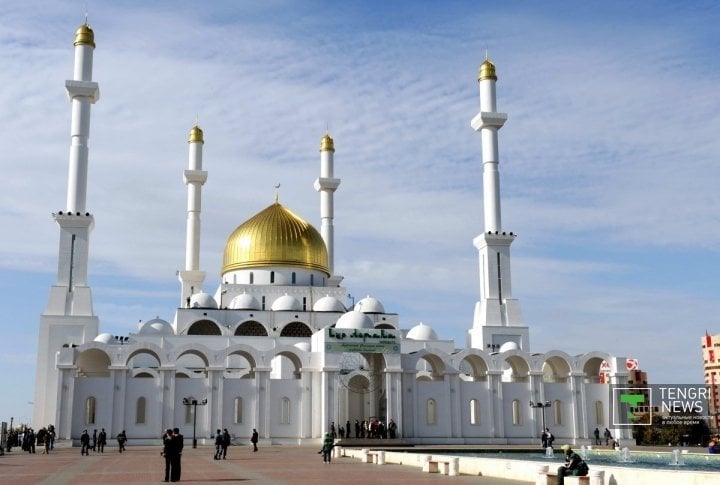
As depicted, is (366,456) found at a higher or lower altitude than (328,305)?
lower

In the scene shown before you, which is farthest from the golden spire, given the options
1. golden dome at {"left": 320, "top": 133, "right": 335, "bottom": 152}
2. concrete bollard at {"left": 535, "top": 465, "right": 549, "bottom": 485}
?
concrete bollard at {"left": 535, "top": 465, "right": 549, "bottom": 485}

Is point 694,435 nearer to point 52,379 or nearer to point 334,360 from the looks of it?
point 334,360

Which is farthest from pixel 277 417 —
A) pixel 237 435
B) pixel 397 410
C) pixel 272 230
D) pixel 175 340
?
pixel 272 230

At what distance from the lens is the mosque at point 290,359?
40.4 meters

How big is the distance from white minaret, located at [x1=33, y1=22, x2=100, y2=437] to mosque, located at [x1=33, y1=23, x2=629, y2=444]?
0.23ft

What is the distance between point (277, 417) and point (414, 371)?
710 centimetres

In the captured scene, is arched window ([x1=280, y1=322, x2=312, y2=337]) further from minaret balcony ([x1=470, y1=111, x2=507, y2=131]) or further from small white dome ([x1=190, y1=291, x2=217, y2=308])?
minaret balcony ([x1=470, y1=111, x2=507, y2=131])

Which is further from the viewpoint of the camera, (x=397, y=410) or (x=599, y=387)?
(x=599, y=387)

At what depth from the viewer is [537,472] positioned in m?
16.7

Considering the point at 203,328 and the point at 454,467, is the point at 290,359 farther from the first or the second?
the point at 454,467

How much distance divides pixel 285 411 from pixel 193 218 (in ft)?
66.7

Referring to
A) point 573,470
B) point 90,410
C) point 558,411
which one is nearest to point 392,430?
point 558,411

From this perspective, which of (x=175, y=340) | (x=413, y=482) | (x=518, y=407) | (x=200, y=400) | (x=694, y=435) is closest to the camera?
(x=413, y=482)

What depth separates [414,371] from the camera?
42.4 metres
